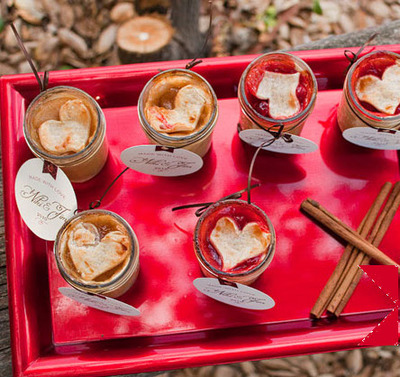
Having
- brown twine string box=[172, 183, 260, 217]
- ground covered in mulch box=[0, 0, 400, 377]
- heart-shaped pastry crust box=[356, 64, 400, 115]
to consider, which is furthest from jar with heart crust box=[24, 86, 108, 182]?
ground covered in mulch box=[0, 0, 400, 377]

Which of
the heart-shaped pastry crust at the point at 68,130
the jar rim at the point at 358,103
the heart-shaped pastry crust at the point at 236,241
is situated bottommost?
the heart-shaped pastry crust at the point at 236,241

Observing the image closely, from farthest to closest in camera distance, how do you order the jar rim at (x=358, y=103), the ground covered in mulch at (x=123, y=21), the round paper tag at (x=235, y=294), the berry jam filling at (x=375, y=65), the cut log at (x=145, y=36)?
the ground covered in mulch at (x=123, y=21), the cut log at (x=145, y=36), the berry jam filling at (x=375, y=65), the jar rim at (x=358, y=103), the round paper tag at (x=235, y=294)

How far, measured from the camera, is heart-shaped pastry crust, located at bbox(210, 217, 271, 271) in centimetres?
143

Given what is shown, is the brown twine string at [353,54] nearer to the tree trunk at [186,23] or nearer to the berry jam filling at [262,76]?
the berry jam filling at [262,76]

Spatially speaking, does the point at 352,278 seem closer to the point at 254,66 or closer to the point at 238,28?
the point at 254,66

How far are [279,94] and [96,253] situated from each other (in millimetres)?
737

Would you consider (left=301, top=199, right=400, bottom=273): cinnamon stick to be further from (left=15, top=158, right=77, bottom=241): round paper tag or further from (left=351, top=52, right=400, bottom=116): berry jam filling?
(left=15, top=158, right=77, bottom=241): round paper tag

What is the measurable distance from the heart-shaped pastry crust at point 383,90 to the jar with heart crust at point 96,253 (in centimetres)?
Result: 85

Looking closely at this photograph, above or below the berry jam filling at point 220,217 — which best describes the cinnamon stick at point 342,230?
below

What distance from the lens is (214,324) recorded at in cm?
156

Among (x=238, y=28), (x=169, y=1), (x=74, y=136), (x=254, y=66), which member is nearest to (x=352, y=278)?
(x=254, y=66)

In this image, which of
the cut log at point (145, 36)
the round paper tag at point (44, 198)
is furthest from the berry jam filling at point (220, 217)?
the cut log at point (145, 36)

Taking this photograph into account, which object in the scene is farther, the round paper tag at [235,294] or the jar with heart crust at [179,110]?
the jar with heart crust at [179,110]

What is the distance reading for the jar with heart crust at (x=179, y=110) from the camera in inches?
59.0
